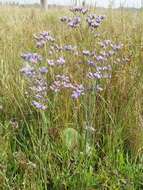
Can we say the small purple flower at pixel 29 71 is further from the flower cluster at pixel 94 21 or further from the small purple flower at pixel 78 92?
the flower cluster at pixel 94 21

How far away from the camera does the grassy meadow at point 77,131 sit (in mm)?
1610

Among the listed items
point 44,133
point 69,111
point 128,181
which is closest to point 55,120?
point 69,111

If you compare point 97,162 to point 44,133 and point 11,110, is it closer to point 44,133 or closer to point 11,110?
point 44,133

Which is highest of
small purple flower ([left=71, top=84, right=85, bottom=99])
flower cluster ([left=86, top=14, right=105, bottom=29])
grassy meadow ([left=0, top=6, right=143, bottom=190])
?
flower cluster ([left=86, top=14, right=105, bottom=29])

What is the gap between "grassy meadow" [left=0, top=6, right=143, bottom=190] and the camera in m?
1.61

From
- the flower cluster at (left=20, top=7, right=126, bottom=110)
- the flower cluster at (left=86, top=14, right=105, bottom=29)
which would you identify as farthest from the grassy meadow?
the flower cluster at (left=86, top=14, right=105, bottom=29)

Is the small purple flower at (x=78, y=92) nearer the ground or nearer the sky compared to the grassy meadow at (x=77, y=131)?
nearer the sky

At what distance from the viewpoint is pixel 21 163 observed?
1586mm

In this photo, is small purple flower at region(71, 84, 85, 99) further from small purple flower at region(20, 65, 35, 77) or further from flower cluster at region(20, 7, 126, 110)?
small purple flower at region(20, 65, 35, 77)

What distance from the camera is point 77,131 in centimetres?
183

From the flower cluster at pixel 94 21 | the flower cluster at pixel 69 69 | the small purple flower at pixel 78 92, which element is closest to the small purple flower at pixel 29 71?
the flower cluster at pixel 69 69

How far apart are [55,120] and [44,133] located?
0.24 meters

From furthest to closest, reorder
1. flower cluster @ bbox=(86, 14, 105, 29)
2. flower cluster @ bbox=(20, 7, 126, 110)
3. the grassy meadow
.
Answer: flower cluster @ bbox=(86, 14, 105, 29) → flower cluster @ bbox=(20, 7, 126, 110) → the grassy meadow

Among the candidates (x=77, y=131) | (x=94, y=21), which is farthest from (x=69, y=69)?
(x=77, y=131)
